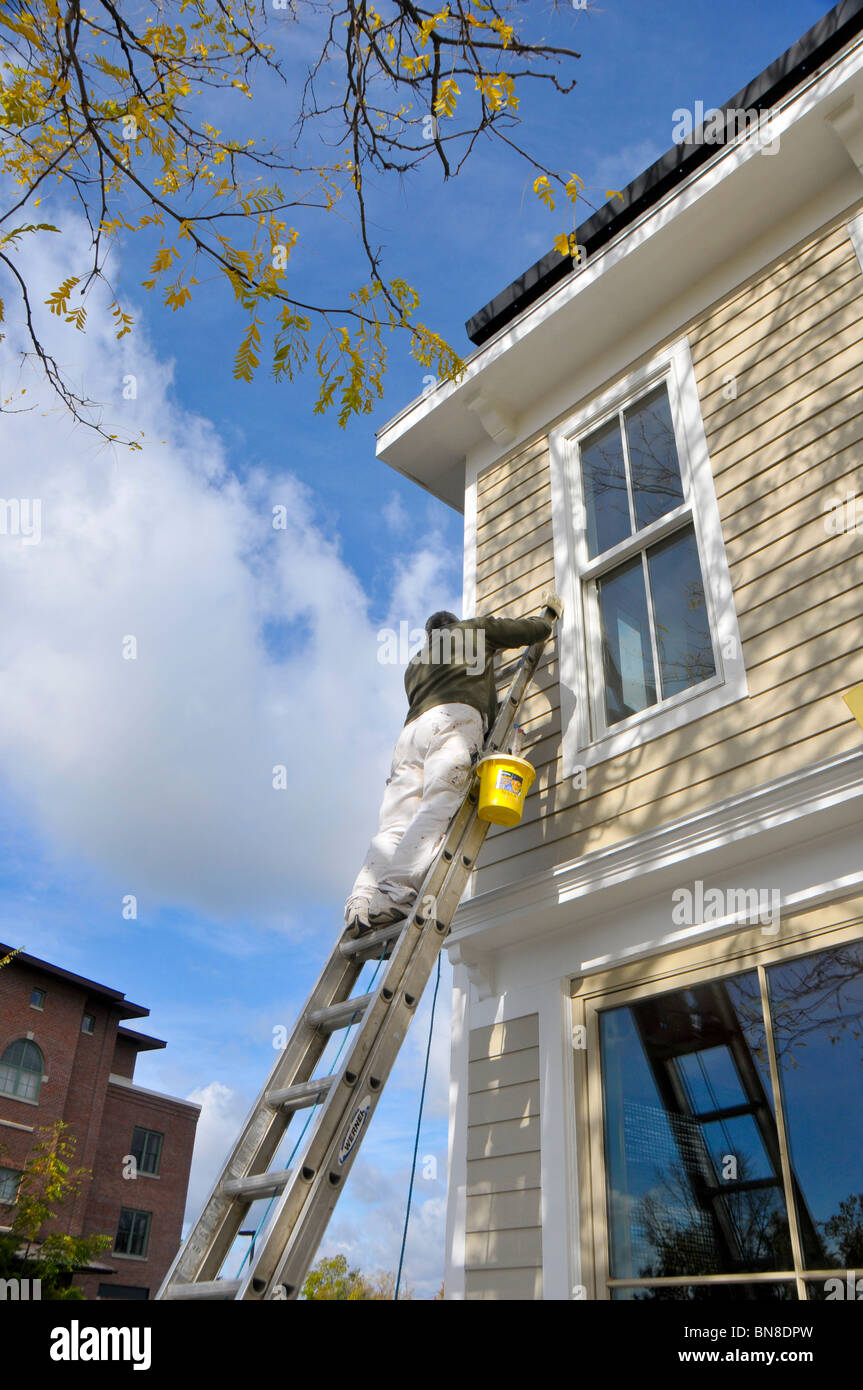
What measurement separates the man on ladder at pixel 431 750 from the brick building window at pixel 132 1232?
28.2 m

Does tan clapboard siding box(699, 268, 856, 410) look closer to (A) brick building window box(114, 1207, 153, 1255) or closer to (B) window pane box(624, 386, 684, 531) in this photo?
(B) window pane box(624, 386, 684, 531)

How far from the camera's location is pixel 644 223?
5.30m

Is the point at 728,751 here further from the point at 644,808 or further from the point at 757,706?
the point at 644,808

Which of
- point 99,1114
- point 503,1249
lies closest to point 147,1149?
point 99,1114

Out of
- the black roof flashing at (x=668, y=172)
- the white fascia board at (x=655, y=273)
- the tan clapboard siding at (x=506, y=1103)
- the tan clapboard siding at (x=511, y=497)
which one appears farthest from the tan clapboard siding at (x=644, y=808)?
the black roof flashing at (x=668, y=172)

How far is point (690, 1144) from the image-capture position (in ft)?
11.2

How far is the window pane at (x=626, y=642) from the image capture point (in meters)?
4.58

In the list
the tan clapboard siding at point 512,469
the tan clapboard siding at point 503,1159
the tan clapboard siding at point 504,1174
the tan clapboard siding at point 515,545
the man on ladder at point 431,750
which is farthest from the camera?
the tan clapboard siding at point 512,469

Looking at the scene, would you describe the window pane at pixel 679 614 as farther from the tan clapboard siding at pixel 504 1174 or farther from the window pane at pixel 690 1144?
the tan clapboard siding at pixel 504 1174

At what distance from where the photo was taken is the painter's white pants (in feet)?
13.1

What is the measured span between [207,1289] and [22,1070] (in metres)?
25.4

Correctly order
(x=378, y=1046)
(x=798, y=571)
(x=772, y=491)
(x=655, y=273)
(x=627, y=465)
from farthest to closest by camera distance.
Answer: (x=655, y=273) < (x=627, y=465) < (x=772, y=491) < (x=798, y=571) < (x=378, y=1046)

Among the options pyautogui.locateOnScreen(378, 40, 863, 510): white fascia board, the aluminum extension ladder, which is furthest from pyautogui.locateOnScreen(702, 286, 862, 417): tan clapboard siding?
the aluminum extension ladder

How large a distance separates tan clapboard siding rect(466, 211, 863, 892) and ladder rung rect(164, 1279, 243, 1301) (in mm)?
2243
